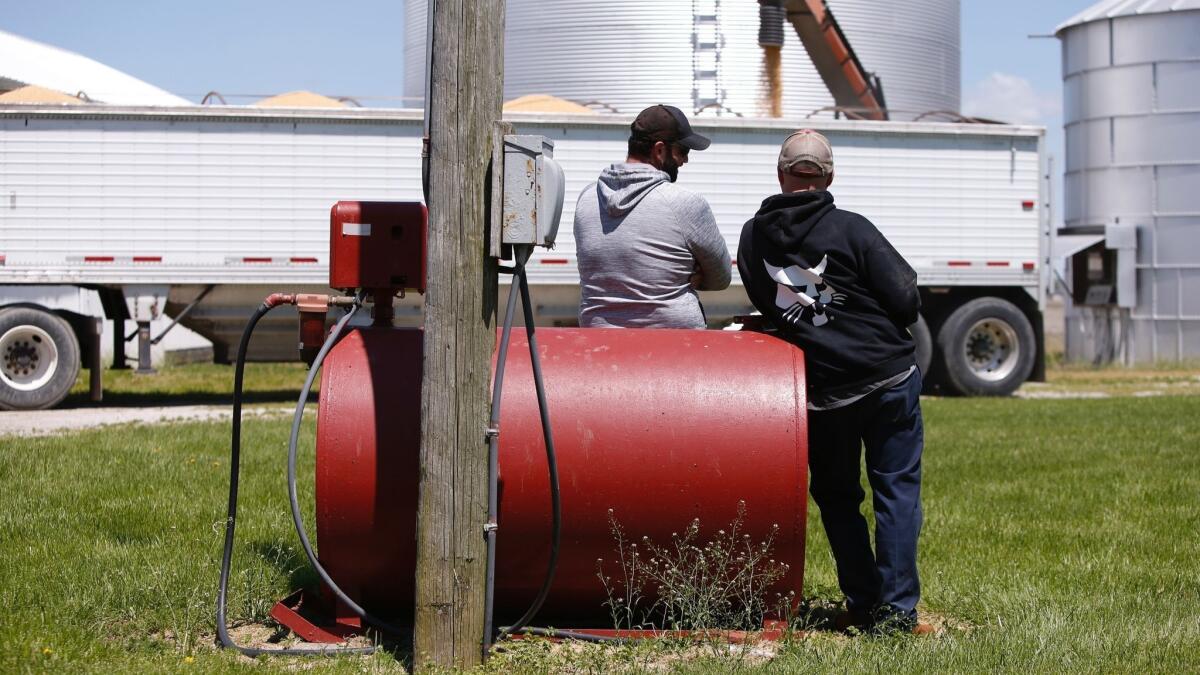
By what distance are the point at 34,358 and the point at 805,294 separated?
1209cm

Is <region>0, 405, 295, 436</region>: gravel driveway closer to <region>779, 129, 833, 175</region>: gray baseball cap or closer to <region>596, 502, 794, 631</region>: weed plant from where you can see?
<region>596, 502, 794, 631</region>: weed plant

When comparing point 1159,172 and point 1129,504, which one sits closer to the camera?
point 1129,504

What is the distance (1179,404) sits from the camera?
50.4 ft

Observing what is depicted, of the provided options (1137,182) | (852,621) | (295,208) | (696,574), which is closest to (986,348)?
(1137,182)

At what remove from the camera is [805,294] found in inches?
206

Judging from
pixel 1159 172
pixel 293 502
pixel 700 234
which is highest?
pixel 1159 172

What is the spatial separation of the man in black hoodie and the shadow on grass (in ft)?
38.8

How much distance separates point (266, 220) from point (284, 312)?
1247 millimetres

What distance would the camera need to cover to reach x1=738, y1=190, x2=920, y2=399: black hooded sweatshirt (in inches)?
202

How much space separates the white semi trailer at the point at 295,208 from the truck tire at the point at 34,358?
2 centimetres

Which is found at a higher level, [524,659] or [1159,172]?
[1159,172]

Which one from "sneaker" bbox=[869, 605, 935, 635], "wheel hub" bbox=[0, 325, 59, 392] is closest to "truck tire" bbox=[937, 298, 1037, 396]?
"wheel hub" bbox=[0, 325, 59, 392]

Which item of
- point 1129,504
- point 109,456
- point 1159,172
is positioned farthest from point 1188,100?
point 109,456

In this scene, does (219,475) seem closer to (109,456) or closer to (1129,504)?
(109,456)
